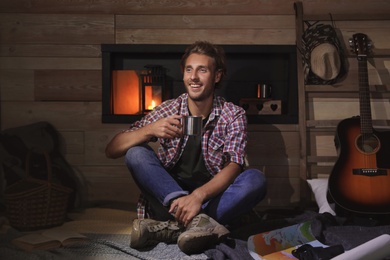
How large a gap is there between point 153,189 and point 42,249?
52cm

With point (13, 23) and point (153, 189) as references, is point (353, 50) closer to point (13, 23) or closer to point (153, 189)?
point (153, 189)

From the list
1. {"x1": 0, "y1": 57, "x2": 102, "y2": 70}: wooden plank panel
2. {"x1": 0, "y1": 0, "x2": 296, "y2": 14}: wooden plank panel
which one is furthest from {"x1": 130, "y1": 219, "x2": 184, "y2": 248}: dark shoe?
{"x1": 0, "y1": 0, "x2": 296, "y2": 14}: wooden plank panel

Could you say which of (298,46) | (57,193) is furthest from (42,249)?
(298,46)

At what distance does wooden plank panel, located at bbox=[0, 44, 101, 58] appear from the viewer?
2973 millimetres

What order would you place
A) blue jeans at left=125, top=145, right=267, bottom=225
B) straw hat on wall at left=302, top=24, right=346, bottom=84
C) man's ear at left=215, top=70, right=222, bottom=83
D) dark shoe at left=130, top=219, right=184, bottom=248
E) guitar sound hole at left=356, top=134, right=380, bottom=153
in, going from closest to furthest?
dark shoe at left=130, top=219, right=184, bottom=248 → blue jeans at left=125, top=145, right=267, bottom=225 → man's ear at left=215, top=70, right=222, bottom=83 → guitar sound hole at left=356, top=134, right=380, bottom=153 → straw hat on wall at left=302, top=24, right=346, bottom=84

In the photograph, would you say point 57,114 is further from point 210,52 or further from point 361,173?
point 361,173

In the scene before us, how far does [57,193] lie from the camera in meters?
2.38

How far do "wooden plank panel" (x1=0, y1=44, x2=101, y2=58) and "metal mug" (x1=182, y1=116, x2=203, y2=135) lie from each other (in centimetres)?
131

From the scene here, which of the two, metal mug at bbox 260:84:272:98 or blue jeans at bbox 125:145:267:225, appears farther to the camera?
metal mug at bbox 260:84:272:98

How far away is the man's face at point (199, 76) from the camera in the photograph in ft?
7.32

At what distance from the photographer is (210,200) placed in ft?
6.82

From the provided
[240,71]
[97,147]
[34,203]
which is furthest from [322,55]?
[34,203]

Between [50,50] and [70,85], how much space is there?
0.84 ft

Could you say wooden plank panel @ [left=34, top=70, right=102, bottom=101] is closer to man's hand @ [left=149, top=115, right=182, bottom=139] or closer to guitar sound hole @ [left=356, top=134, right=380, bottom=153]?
man's hand @ [left=149, top=115, right=182, bottom=139]
